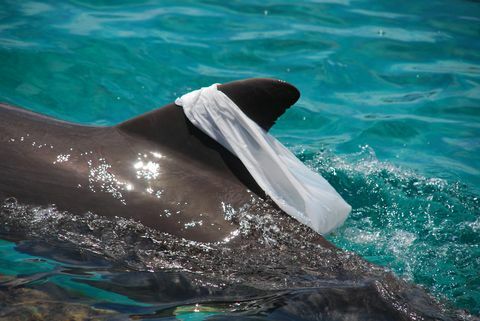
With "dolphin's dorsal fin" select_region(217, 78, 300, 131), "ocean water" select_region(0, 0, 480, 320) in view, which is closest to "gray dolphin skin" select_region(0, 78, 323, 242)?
"dolphin's dorsal fin" select_region(217, 78, 300, 131)

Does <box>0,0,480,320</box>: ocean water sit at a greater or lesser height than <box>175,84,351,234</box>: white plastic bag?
lesser

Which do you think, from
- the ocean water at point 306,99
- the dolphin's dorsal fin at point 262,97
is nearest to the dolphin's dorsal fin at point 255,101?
the dolphin's dorsal fin at point 262,97

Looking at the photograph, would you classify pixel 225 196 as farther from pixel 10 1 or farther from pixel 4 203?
pixel 10 1

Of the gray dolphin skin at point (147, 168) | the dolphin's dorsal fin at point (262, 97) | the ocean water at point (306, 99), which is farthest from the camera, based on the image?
the dolphin's dorsal fin at point (262, 97)

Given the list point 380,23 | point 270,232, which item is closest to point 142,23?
point 380,23

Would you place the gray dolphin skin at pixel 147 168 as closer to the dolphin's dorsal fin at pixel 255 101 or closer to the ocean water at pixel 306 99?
the dolphin's dorsal fin at pixel 255 101

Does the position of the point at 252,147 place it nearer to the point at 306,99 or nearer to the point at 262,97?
the point at 262,97

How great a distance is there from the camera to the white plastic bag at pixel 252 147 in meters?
4.55

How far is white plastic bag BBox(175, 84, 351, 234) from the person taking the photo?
14.9ft

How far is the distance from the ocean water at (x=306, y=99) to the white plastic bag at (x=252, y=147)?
2.31ft

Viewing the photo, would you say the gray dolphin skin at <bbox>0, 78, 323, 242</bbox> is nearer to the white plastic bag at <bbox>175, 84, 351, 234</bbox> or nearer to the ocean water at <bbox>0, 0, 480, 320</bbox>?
the white plastic bag at <bbox>175, 84, 351, 234</bbox>

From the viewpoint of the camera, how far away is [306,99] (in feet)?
28.8

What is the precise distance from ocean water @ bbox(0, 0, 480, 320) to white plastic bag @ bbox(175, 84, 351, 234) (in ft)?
2.31

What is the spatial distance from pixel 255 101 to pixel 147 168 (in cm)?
76
